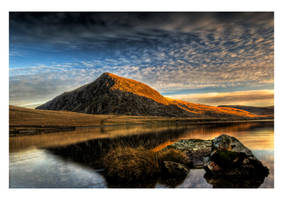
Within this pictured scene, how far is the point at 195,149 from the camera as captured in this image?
44.4 feet

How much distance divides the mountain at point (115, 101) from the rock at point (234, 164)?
115671mm

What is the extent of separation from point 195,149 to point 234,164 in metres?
4.23

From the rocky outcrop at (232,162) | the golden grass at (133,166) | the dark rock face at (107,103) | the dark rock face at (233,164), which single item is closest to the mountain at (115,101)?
the dark rock face at (107,103)

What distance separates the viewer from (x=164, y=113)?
13238 cm

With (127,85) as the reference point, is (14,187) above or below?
below

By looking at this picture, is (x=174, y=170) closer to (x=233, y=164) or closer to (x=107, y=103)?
(x=233, y=164)

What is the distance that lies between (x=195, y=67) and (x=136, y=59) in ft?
22.7

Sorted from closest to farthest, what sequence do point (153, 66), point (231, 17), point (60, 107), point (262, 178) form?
point (262, 178) → point (231, 17) → point (153, 66) → point (60, 107)

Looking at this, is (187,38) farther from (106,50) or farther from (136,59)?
(106,50)

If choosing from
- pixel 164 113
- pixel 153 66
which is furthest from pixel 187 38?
pixel 164 113

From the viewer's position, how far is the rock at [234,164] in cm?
917

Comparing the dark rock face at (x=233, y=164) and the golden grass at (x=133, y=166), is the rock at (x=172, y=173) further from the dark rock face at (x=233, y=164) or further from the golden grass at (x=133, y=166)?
the dark rock face at (x=233, y=164)

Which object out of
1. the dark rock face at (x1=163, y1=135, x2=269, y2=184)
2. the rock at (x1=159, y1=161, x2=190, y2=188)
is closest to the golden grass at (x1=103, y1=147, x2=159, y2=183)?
the rock at (x1=159, y1=161, x2=190, y2=188)

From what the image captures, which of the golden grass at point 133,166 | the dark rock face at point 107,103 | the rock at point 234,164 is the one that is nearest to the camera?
the golden grass at point 133,166
